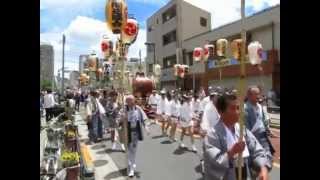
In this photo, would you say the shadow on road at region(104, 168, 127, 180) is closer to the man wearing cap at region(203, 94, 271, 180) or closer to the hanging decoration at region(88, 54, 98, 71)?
the man wearing cap at region(203, 94, 271, 180)

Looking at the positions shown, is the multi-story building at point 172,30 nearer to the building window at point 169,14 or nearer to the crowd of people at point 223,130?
the building window at point 169,14

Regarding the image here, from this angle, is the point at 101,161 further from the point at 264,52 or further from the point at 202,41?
the point at 202,41

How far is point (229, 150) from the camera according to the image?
13.9 feet

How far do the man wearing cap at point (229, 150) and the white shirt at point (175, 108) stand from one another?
9.38 meters

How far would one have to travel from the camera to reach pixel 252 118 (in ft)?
21.2

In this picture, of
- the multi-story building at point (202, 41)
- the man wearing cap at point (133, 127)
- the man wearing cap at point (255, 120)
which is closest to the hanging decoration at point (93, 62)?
the multi-story building at point (202, 41)

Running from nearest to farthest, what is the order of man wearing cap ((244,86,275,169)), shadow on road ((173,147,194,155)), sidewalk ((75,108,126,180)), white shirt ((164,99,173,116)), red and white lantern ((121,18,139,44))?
1. man wearing cap ((244,86,275,169))
2. sidewalk ((75,108,126,180))
3. red and white lantern ((121,18,139,44))
4. shadow on road ((173,147,194,155))
5. white shirt ((164,99,173,116))

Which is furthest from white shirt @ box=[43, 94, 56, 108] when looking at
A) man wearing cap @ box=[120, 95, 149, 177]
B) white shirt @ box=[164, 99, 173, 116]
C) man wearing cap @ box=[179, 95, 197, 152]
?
man wearing cap @ box=[120, 95, 149, 177]

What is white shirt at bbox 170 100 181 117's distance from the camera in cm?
1406
